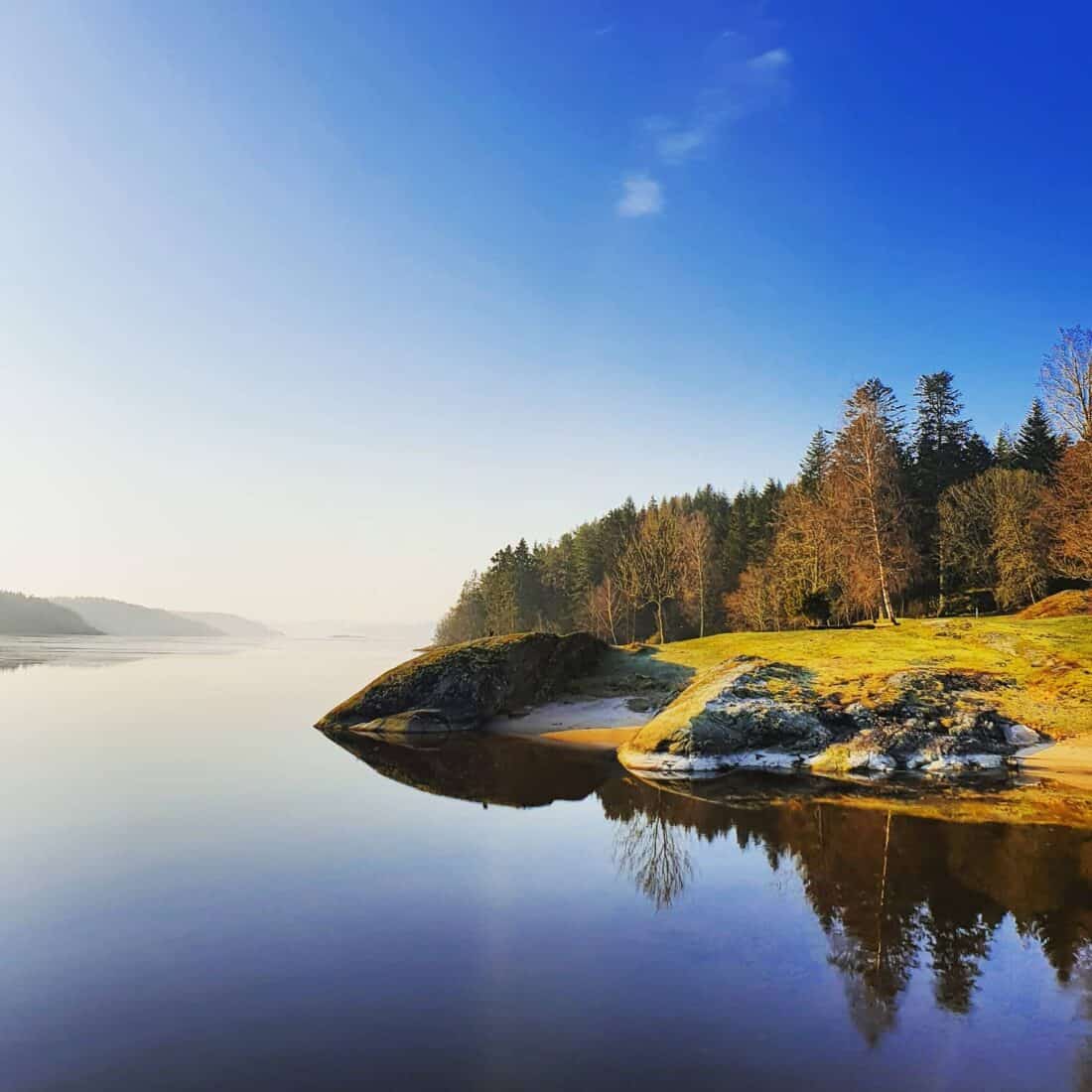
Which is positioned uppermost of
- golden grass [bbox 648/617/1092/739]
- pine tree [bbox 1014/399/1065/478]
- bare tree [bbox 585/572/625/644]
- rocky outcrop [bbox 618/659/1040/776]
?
pine tree [bbox 1014/399/1065/478]

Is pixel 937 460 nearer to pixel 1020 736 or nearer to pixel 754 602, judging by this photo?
pixel 754 602

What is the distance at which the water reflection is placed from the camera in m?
9.61

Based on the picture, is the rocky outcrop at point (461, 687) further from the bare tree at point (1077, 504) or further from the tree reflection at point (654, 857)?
the bare tree at point (1077, 504)

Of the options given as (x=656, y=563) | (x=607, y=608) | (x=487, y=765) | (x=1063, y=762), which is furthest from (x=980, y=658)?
(x=607, y=608)

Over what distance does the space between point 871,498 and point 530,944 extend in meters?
38.4

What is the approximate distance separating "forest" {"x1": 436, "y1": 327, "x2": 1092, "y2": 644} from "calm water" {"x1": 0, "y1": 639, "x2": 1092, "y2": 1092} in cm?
2989

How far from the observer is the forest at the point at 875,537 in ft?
139

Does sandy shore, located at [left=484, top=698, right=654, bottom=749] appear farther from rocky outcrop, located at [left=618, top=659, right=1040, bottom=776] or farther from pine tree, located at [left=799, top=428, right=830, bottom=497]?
pine tree, located at [left=799, top=428, right=830, bottom=497]

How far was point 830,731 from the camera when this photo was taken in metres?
24.7

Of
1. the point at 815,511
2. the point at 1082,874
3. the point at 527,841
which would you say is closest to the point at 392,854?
the point at 527,841

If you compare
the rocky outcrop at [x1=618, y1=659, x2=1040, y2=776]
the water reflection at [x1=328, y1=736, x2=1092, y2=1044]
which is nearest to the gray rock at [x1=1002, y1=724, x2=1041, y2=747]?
the rocky outcrop at [x1=618, y1=659, x2=1040, y2=776]

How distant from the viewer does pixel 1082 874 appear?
12859 millimetres

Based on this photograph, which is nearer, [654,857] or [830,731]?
[654,857]

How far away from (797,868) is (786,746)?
11.3m
